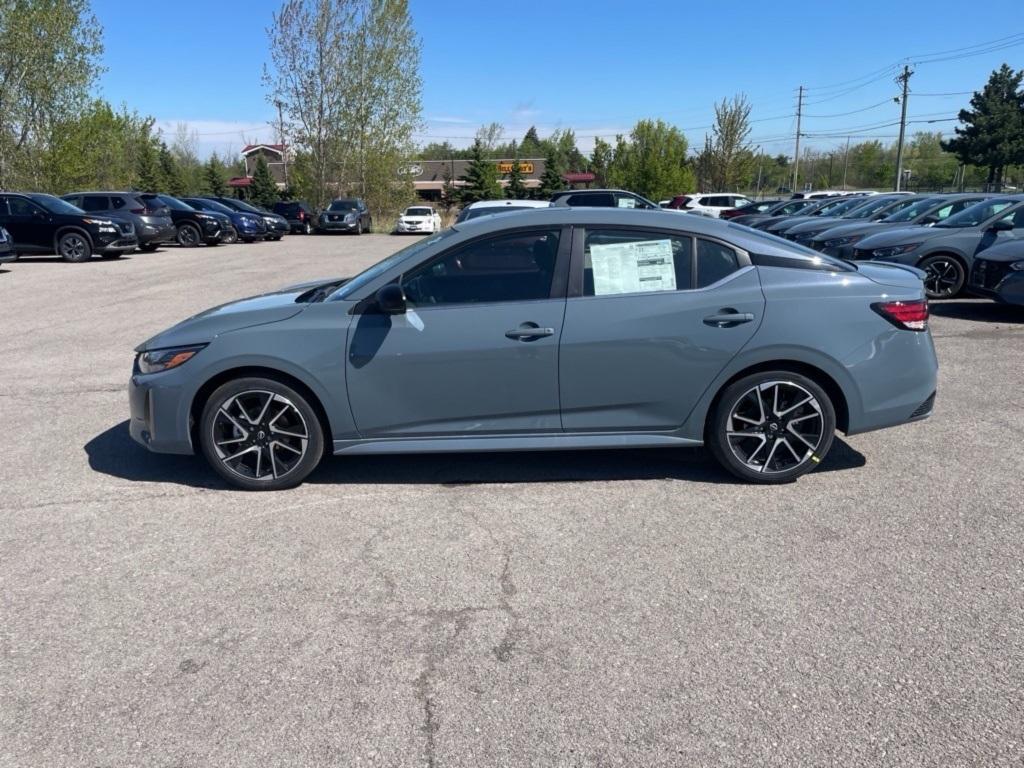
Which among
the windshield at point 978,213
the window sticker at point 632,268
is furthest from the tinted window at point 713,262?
the windshield at point 978,213

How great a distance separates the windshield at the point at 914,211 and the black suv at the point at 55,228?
1805 cm

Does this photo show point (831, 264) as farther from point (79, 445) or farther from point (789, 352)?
point (79, 445)

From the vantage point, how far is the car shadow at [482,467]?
5031 mm

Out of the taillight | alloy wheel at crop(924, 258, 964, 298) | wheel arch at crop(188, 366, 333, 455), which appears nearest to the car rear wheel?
alloy wheel at crop(924, 258, 964, 298)

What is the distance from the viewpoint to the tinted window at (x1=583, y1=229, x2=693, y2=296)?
4.76 m

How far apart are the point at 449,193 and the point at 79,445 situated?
62698 millimetres

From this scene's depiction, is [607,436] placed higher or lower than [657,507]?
higher

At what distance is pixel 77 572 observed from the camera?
153 inches

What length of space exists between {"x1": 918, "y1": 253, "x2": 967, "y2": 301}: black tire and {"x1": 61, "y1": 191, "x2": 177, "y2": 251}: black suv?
64.6ft

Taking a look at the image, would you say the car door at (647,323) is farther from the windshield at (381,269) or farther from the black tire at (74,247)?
the black tire at (74,247)

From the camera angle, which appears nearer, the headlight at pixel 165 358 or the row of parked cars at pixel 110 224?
the headlight at pixel 165 358

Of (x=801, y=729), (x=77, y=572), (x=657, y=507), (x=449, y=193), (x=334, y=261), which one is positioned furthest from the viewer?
(x=449, y=193)

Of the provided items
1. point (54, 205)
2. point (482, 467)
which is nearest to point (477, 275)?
point (482, 467)

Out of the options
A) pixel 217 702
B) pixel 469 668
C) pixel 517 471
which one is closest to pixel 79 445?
pixel 517 471
